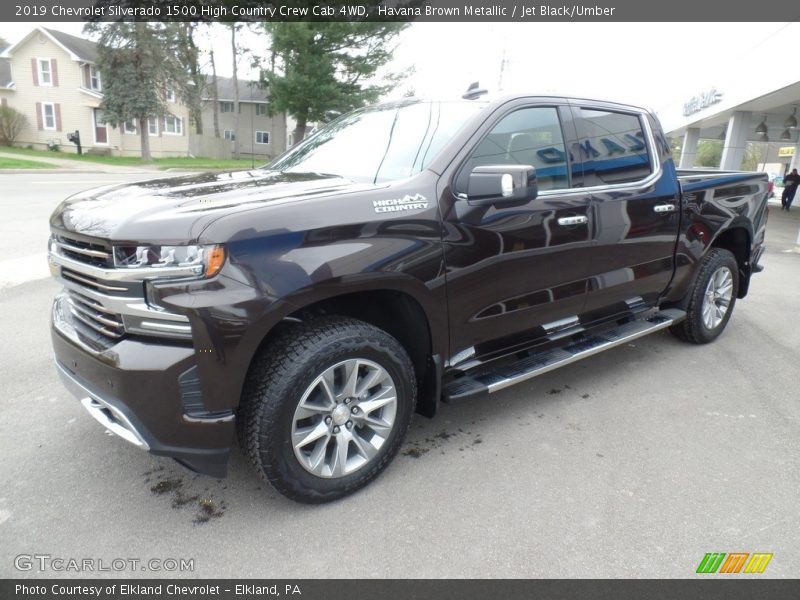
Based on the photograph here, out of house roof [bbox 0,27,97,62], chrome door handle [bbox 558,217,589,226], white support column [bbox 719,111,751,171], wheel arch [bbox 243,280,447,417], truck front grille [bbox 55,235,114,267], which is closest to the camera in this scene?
truck front grille [bbox 55,235,114,267]

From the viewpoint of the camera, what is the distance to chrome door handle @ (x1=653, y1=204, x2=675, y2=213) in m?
4.02

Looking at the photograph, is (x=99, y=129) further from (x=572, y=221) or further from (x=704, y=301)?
(x=572, y=221)

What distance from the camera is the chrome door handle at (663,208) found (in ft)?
13.2

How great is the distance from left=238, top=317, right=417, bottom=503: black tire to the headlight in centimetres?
50

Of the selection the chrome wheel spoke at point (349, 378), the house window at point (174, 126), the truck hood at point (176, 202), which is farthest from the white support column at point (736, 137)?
the house window at point (174, 126)

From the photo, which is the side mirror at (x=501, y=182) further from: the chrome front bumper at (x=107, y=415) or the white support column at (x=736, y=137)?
the white support column at (x=736, y=137)

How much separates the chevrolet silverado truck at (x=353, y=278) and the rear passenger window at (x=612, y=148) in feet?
0.05

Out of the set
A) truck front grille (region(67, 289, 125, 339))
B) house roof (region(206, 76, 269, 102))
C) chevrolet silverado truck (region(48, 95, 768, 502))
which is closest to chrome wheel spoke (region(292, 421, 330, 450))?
chevrolet silverado truck (region(48, 95, 768, 502))

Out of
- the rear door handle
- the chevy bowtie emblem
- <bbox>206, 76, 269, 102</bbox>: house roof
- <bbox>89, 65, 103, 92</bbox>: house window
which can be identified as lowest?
the rear door handle

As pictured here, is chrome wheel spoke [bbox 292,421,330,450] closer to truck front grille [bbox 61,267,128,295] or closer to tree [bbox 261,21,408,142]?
truck front grille [bbox 61,267,128,295]

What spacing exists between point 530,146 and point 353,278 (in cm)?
149

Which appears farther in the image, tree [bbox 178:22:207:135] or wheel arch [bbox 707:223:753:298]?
tree [bbox 178:22:207:135]

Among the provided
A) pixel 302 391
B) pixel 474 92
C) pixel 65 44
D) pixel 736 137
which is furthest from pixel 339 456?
pixel 65 44

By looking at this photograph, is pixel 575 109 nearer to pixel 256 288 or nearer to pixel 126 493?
pixel 256 288
